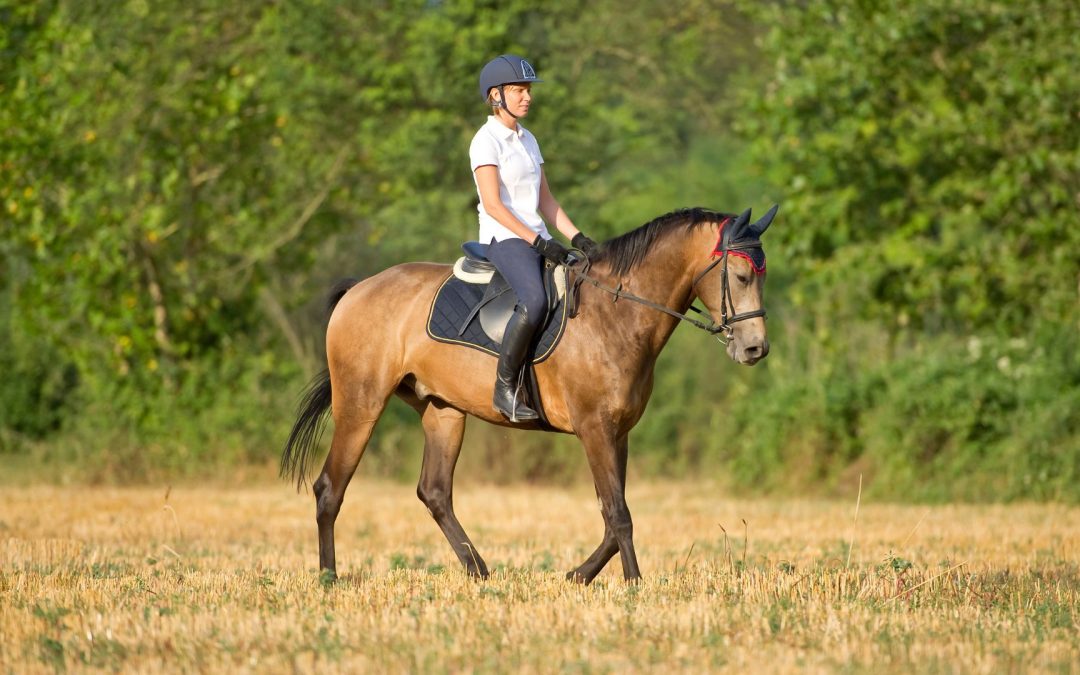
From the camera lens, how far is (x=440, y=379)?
9.06 meters

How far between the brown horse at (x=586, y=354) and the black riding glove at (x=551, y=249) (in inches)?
9.5

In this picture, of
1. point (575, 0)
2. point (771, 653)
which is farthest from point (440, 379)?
point (575, 0)

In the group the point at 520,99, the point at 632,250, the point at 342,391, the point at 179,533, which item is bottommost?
the point at 179,533

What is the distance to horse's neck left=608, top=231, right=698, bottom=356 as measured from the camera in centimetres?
832

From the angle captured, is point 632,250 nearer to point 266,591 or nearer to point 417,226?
point 266,591

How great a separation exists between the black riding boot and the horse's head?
1.12 meters

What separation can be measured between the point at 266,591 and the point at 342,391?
2.08m

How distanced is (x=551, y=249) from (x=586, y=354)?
65 cm

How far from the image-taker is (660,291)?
27.4 ft

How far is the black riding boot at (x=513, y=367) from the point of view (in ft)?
27.5

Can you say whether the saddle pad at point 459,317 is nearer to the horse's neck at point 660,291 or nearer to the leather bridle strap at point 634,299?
the leather bridle strap at point 634,299

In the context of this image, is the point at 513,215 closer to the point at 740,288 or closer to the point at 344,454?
the point at 740,288

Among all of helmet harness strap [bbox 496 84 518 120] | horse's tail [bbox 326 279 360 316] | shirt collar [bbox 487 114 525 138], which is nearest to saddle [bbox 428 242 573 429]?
shirt collar [bbox 487 114 525 138]

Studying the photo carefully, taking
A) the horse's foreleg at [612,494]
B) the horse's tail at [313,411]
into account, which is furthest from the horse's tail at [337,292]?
the horse's foreleg at [612,494]
